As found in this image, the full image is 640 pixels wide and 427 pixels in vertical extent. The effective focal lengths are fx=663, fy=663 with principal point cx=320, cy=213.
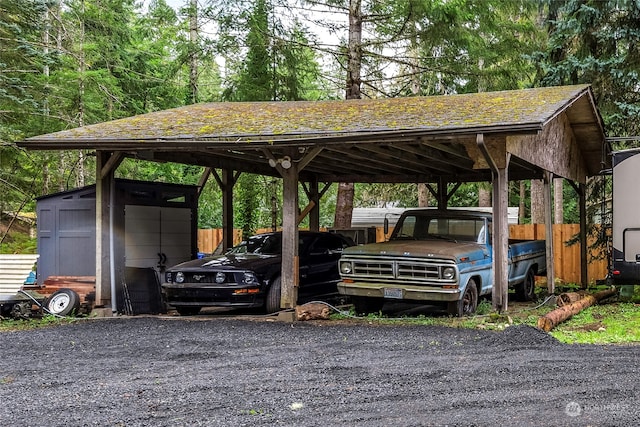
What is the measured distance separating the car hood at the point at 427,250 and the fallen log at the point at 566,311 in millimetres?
1504

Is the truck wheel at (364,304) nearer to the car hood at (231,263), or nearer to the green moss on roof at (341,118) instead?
the car hood at (231,263)

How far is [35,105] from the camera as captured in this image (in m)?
16.6

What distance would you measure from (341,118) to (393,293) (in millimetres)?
3282

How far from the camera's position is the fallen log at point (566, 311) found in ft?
31.0

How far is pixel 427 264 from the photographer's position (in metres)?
10.1

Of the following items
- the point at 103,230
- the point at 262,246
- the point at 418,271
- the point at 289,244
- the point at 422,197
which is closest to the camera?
the point at 418,271

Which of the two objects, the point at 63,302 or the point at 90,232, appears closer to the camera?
the point at 63,302

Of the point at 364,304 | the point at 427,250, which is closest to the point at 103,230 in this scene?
the point at 364,304

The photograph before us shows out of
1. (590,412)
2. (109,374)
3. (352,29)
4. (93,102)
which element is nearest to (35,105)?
(93,102)

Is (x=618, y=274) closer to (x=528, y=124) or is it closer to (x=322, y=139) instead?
(x=528, y=124)

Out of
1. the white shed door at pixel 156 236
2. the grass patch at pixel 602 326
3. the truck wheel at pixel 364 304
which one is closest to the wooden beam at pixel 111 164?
the white shed door at pixel 156 236

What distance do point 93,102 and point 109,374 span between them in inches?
594

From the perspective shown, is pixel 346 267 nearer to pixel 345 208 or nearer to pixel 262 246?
pixel 262 246

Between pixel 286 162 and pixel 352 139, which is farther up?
pixel 352 139
